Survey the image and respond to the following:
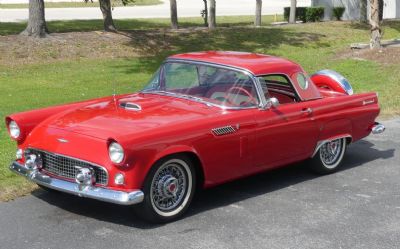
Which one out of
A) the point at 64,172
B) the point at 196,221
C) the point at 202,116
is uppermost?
the point at 202,116

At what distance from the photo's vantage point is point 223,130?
579cm

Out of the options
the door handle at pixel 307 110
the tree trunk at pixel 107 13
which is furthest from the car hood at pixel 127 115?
the tree trunk at pixel 107 13

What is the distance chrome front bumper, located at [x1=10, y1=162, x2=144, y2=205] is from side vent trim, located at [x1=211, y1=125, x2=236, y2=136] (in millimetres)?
985

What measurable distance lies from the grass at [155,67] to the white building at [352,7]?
16.1ft

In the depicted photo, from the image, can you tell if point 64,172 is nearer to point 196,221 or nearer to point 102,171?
point 102,171

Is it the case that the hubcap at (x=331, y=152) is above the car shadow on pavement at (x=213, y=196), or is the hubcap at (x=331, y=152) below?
above

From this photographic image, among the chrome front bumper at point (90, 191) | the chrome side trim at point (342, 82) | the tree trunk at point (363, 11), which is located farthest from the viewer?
the tree trunk at point (363, 11)

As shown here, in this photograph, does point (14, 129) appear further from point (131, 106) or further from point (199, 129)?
point (199, 129)

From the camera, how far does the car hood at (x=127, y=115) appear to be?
540 cm

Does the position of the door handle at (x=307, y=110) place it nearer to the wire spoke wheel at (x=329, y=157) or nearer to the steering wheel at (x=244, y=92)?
the wire spoke wheel at (x=329, y=157)

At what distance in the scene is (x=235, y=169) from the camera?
5965 mm

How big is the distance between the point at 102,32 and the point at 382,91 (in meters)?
8.86

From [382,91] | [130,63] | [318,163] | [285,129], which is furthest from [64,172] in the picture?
[130,63]

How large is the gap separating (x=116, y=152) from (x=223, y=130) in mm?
1108
